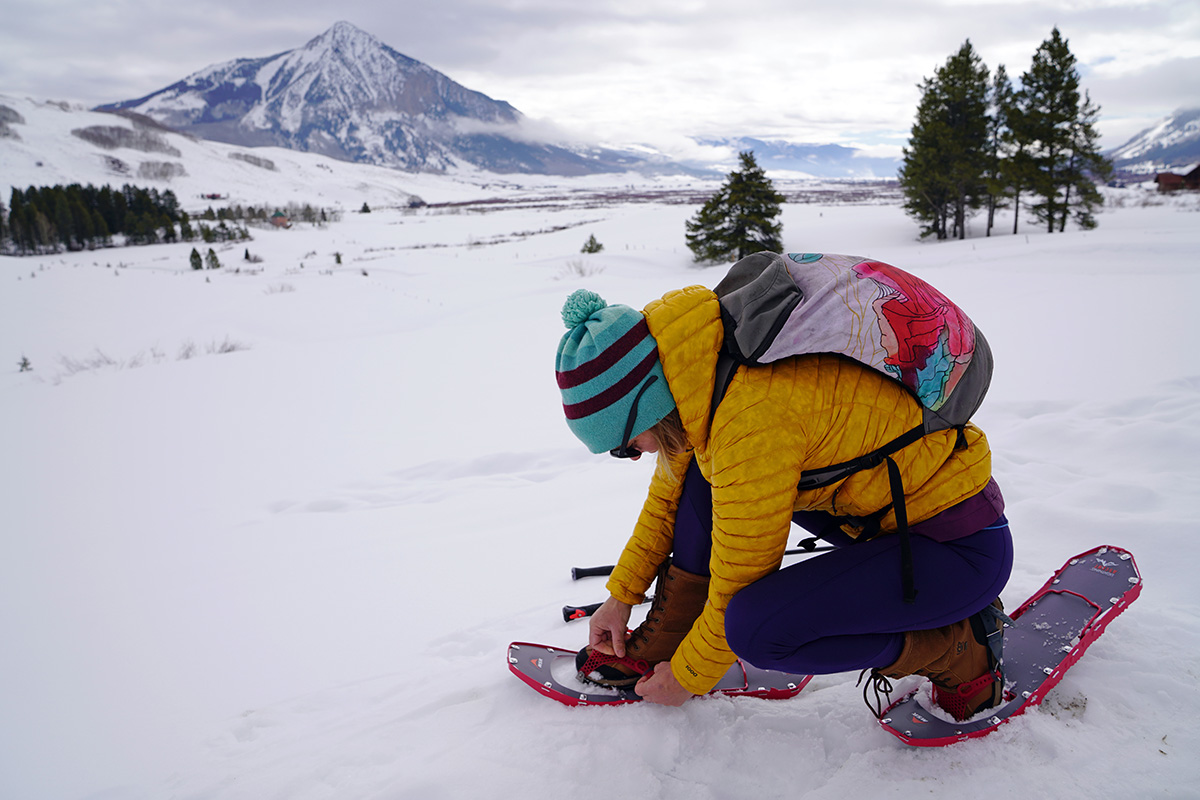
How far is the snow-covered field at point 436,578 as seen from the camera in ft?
4.96

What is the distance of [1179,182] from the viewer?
119ft

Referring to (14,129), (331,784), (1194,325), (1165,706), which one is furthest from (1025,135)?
(14,129)

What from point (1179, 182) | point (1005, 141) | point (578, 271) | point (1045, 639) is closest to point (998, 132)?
point (1005, 141)

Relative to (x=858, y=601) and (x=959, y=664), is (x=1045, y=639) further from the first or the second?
(x=858, y=601)

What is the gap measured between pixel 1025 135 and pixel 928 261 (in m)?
11.1

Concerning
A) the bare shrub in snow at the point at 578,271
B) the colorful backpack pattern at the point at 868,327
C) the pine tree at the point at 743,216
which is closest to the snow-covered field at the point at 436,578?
the colorful backpack pattern at the point at 868,327

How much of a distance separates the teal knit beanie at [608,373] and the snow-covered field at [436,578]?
93 centimetres

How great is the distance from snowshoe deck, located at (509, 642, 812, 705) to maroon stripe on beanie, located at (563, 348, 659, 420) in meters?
0.97

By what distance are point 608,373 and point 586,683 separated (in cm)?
111

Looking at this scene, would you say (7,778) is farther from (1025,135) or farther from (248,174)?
(248,174)

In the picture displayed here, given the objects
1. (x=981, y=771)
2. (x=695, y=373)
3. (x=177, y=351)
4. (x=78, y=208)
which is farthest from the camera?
(x=78, y=208)

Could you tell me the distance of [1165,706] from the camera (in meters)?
1.47

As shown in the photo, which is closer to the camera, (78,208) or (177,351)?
(177,351)

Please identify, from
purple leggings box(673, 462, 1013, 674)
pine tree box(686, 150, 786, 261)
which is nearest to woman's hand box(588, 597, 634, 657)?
purple leggings box(673, 462, 1013, 674)
